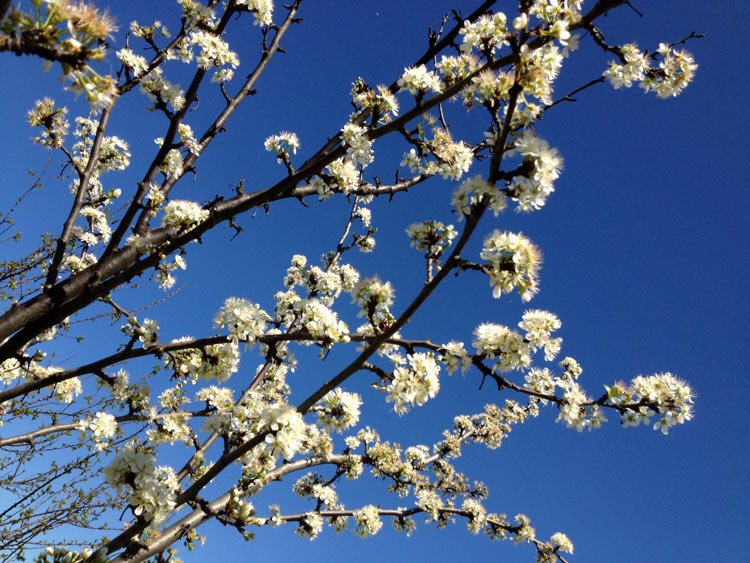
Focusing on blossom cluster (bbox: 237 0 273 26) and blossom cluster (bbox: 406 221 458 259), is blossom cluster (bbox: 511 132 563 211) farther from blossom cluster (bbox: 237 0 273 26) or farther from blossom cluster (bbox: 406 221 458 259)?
blossom cluster (bbox: 237 0 273 26)

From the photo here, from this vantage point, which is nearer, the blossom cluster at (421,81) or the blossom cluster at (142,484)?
the blossom cluster at (142,484)

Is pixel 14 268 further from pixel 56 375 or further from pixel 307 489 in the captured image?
pixel 307 489

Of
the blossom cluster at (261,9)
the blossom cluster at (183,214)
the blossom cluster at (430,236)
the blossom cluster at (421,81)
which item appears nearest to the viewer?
the blossom cluster at (430,236)

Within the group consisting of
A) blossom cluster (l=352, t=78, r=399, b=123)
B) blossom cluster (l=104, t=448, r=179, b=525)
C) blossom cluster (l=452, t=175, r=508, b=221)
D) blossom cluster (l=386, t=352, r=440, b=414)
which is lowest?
blossom cluster (l=104, t=448, r=179, b=525)

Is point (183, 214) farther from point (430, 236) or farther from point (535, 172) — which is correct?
point (535, 172)

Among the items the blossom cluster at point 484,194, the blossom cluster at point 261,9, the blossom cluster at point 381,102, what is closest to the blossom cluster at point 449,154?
the blossom cluster at point 381,102

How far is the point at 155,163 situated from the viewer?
6.14 m

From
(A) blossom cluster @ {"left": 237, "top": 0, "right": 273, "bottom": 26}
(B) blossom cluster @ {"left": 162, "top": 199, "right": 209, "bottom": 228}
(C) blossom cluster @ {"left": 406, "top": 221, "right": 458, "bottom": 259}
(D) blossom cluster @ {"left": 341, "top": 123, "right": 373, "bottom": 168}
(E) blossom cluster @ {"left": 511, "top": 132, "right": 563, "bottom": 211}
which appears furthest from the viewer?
(A) blossom cluster @ {"left": 237, "top": 0, "right": 273, "bottom": 26}

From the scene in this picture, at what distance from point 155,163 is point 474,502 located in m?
9.63

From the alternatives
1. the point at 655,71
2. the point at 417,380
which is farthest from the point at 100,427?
the point at 655,71

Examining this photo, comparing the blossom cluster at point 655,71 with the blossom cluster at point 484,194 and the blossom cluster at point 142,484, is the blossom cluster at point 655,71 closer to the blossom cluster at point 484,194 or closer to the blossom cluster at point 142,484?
the blossom cluster at point 484,194

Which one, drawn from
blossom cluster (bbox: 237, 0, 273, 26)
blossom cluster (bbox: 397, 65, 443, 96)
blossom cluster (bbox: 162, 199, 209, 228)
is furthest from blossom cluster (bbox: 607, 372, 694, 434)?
blossom cluster (bbox: 237, 0, 273, 26)

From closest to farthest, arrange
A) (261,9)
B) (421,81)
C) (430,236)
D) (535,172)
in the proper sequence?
(535,172) → (430,236) → (421,81) → (261,9)

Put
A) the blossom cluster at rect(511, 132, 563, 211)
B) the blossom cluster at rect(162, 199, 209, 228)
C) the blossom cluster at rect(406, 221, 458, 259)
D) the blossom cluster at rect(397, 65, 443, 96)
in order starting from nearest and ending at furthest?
the blossom cluster at rect(511, 132, 563, 211)
the blossom cluster at rect(406, 221, 458, 259)
the blossom cluster at rect(397, 65, 443, 96)
the blossom cluster at rect(162, 199, 209, 228)
